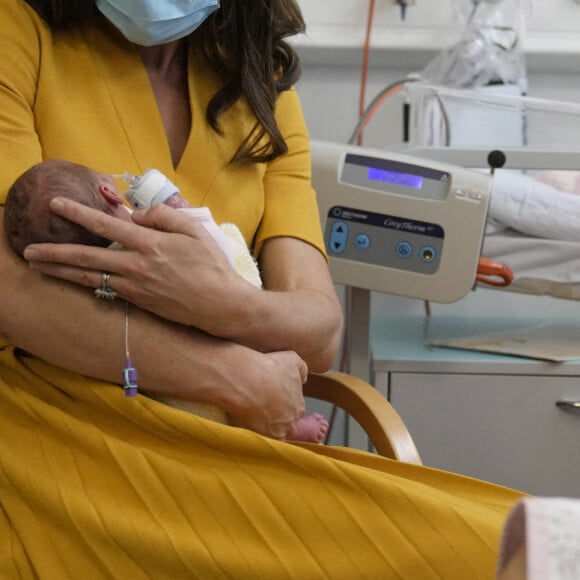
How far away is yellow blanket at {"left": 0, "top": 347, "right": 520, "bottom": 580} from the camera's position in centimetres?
99

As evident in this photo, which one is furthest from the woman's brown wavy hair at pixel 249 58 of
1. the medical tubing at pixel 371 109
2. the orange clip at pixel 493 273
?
the medical tubing at pixel 371 109

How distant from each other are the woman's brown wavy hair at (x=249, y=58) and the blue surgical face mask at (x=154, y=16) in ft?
0.55

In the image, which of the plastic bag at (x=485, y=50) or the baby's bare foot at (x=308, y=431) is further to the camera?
the plastic bag at (x=485, y=50)

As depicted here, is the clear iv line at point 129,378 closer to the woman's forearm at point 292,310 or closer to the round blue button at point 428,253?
the woman's forearm at point 292,310

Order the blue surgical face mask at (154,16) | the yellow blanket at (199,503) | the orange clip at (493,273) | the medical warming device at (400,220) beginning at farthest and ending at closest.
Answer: the orange clip at (493,273) < the medical warming device at (400,220) < the blue surgical face mask at (154,16) < the yellow blanket at (199,503)

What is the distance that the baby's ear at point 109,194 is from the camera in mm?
1121

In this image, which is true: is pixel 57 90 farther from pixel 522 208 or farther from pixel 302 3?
pixel 302 3

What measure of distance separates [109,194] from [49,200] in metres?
0.09

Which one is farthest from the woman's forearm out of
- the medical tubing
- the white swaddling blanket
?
the medical tubing

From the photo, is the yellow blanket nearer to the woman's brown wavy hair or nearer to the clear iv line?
the clear iv line

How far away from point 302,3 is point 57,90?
4.21 feet

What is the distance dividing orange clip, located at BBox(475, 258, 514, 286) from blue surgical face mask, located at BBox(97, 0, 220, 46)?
0.76m

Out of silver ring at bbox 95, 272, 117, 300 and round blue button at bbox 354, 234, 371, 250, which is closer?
silver ring at bbox 95, 272, 117, 300

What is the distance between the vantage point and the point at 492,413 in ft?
5.88
